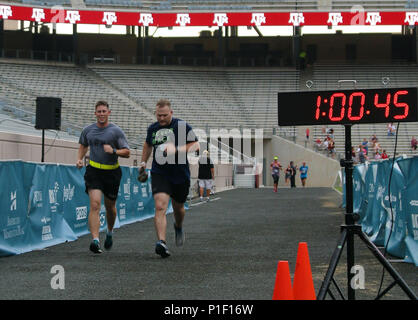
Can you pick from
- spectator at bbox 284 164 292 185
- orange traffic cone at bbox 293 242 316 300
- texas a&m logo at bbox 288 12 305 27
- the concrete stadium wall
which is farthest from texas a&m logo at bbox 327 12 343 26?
orange traffic cone at bbox 293 242 316 300

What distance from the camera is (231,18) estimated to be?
43.5 metres

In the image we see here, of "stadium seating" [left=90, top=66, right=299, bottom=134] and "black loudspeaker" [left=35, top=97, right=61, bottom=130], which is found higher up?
"stadium seating" [left=90, top=66, right=299, bottom=134]

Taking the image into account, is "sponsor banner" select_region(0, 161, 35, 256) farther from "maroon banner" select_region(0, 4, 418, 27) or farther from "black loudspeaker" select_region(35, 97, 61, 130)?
"maroon banner" select_region(0, 4, 418, 27)

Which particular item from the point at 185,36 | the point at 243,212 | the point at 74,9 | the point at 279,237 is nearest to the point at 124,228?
the point at 279,237

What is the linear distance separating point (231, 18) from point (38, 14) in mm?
12296

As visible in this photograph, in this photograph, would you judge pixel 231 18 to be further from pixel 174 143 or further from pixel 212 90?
pixel 174 143

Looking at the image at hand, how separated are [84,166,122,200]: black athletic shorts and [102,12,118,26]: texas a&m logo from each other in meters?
35.9

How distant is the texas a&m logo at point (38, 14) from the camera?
41125mm

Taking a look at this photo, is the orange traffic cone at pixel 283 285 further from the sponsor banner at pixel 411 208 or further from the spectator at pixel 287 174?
the spectator at pixel 287 174

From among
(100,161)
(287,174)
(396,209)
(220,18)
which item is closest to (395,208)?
(396,209)

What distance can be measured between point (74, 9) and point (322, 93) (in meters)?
39.5

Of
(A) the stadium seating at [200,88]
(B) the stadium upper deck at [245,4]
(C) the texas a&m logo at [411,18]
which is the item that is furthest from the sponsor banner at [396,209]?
(B) the stadium upper deck at [245,4]

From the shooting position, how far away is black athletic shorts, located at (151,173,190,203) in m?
8.42

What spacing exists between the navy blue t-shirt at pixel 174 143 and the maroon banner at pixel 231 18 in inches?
1406
